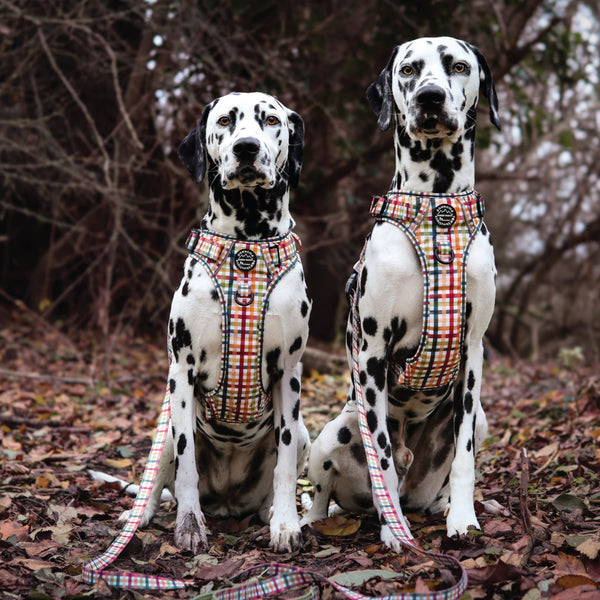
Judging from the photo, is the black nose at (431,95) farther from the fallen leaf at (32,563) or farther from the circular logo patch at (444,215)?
the fallen leaf at (32,563)

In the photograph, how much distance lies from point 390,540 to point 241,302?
4.24 ft

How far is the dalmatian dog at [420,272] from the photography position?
3262 mm

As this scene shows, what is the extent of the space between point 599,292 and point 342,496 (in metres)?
12.8

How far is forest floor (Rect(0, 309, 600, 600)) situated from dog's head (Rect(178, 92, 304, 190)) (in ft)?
5.79

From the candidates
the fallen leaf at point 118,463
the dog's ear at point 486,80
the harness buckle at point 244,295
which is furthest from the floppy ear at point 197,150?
the fallen leaf at point 118,463

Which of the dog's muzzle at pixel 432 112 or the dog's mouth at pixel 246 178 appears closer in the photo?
the dog's muzzle at pixel 432 112

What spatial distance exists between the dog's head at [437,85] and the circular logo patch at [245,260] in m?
A: 0.89

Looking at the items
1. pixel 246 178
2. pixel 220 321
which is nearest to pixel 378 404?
pixel 220 321

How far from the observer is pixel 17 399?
265 inches

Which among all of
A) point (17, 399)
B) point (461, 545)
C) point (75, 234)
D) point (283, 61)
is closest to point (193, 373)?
point (461, 545)

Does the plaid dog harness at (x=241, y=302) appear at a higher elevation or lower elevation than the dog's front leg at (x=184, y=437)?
higher

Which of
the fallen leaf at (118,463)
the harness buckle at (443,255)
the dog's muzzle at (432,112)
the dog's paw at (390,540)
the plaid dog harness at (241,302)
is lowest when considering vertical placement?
the fallen leaf at (118,463)

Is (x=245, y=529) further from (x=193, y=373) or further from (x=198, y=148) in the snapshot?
(x=198, y=148)

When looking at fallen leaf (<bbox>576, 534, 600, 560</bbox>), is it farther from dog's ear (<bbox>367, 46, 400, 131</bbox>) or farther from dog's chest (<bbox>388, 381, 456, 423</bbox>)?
dog's ear (<bbox>367, 46, 400, 131</bbox>)
